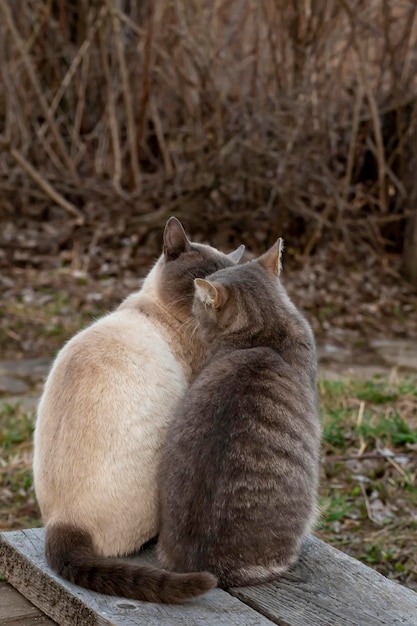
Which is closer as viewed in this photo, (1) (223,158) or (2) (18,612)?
(2) (18,612)

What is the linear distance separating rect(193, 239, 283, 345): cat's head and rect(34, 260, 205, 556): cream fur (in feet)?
0.57

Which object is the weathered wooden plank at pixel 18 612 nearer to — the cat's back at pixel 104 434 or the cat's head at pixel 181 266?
the cat's back at pixel 104 434

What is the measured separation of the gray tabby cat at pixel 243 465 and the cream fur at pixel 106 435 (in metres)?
0.08

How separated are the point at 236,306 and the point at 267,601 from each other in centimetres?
79

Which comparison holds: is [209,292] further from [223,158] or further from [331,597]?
[223,158]

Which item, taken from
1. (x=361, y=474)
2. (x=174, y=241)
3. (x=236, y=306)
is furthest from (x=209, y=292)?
(x=361, y=474)

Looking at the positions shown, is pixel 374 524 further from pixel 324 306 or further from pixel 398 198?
pixel 398 198

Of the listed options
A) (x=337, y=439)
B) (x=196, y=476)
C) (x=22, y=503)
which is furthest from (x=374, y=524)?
(x=196, y=476)

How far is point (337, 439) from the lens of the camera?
479 centimetres

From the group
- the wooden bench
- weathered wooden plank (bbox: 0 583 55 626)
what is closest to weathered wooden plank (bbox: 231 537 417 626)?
the wooden bench

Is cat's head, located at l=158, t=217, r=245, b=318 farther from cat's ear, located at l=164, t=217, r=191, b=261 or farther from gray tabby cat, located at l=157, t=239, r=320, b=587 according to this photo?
gray tabby cat, located at l=157, t=239, r=320, b=587

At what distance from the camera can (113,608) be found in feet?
8.05

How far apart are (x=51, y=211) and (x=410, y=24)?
3621 mm

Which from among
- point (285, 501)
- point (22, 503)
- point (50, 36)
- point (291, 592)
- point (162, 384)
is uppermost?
point (50, 36)
